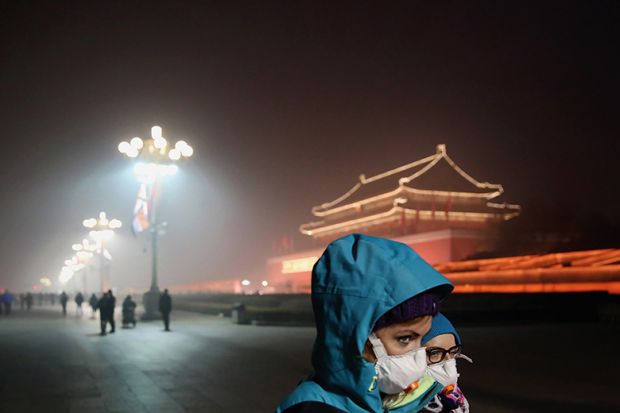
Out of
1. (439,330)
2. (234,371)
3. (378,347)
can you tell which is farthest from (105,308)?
(378,347)

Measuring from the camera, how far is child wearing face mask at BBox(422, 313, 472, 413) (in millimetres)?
2193

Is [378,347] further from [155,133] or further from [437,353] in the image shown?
A: [155,133]

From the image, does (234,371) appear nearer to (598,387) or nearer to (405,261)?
(598,387)

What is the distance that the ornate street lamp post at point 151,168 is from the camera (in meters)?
22.8

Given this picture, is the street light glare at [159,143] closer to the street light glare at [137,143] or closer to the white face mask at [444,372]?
the street light glare at [137,143]

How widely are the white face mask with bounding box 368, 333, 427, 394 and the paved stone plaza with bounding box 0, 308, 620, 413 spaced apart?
18.3ft

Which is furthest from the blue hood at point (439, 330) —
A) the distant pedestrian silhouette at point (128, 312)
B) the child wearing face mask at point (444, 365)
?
the distant pedestrian silhouette at point (128, 312)

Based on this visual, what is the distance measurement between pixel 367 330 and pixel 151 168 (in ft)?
73.6

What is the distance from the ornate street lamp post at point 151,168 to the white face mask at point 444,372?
21.5 m

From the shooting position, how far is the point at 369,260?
1.62 m

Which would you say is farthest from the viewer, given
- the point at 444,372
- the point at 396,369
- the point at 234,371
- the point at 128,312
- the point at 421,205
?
the point at 421,205

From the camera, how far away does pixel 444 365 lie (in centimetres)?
223

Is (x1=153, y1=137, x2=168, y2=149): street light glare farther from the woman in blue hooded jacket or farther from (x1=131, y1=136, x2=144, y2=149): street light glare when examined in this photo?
the woman in blue hooded jacket

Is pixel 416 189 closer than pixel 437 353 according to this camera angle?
No
